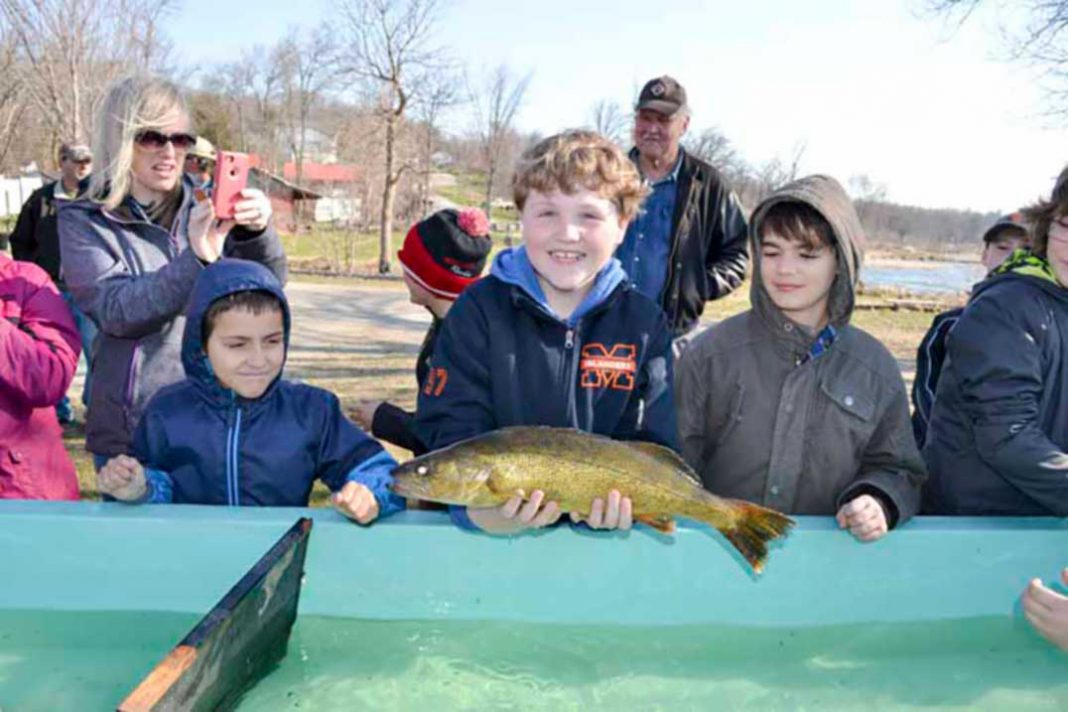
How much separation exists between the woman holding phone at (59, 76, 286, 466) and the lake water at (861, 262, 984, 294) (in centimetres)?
2237

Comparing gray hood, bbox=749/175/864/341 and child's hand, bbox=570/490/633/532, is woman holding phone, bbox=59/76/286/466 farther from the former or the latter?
gray hood, bbox=749/175/864/341

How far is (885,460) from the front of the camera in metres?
2.77

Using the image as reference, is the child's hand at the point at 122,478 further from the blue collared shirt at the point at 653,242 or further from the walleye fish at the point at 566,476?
the blue collared shirt at the point at 653,242

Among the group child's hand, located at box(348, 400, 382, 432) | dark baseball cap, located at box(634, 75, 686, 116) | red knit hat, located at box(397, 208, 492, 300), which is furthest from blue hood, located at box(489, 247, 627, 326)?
dark baseball cap, located at box(634, 75, 686, 116)

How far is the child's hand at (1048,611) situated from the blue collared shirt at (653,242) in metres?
2.65

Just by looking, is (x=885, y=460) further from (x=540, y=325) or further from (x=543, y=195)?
(x=543, y=195)

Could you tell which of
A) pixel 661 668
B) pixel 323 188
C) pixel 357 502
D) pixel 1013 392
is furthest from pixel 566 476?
pixel 323 188

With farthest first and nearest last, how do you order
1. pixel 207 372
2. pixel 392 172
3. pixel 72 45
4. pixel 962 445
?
pixel 392 172
pixel 72 45
pixel 962 445
pixel 207 372

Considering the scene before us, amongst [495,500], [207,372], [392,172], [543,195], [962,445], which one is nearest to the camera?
[495,500]

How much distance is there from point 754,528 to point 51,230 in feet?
21.6

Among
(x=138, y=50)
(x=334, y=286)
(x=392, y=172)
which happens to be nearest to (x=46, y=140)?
(x=138, y=50)

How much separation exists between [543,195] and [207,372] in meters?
1.25

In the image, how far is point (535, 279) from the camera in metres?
2.48

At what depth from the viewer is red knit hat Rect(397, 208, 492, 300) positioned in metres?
3.50
